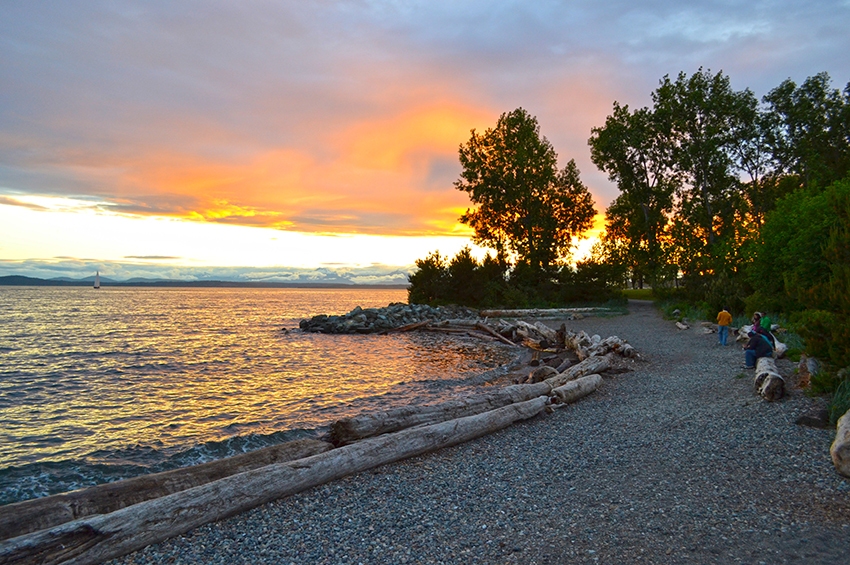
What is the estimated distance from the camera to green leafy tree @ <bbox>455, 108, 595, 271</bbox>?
4566cm

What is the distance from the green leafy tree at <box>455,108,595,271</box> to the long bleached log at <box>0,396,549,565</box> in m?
40.0

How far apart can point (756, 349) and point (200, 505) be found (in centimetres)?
1372

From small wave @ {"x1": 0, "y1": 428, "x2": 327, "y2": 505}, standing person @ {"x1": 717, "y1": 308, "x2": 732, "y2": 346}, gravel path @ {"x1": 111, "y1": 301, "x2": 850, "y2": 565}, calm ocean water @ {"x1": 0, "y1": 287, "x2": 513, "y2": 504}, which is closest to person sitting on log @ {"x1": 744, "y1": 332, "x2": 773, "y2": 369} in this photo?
gravel path @ {"x1": 111, "y1": 301, "x2": 850, "y2": 565}

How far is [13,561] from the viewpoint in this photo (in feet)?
14.4

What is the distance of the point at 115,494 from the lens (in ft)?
19.7

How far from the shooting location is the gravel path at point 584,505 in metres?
4.88

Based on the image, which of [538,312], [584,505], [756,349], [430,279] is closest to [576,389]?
[756,349]

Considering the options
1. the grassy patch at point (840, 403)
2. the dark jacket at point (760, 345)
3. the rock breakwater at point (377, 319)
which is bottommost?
the rock breakwater at point (377, 319)

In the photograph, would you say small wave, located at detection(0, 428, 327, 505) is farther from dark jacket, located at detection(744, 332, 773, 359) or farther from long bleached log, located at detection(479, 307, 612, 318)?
long bleached log, located at detection(479, 307, 612, 318)

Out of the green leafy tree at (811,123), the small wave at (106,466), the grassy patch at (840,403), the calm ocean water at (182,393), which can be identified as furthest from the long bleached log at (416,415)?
the green leafy tree at (811,123)

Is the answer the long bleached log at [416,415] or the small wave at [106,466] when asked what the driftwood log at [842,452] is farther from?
the small wave at [106,466]

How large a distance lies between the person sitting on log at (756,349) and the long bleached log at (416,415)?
624 cm

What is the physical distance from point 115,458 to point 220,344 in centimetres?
1999

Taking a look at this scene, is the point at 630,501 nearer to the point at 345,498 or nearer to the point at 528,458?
the point at 528,458
